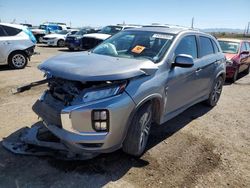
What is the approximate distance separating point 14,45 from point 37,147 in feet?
23.9

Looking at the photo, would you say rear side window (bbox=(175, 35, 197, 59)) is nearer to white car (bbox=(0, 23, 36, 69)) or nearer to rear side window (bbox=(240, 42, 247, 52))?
rear side window (bbox=(240, 42, 247, 52))

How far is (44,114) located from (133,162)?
1.39m

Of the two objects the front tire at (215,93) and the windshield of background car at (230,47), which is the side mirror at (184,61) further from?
the windshield of background car at (230,47)

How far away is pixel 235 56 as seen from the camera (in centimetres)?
1030

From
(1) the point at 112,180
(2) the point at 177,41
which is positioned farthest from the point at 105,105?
(2) the point at 177,41

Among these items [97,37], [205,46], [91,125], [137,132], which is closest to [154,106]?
[137,132]

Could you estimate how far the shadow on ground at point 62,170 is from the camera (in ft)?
11.0

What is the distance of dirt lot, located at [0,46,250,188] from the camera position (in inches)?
137

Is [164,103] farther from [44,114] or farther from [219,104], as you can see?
[219,104]

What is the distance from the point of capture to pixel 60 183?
3.34 meters

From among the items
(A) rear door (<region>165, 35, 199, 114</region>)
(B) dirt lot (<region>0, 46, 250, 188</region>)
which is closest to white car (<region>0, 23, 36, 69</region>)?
(B) dirt lot (<region>0, 46, 250, 188</region>)

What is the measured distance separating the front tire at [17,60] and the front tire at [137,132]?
8.05 meters

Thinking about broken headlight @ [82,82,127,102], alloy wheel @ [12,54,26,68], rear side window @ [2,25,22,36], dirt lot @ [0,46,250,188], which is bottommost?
dirt lot @ [0,46,250,188]

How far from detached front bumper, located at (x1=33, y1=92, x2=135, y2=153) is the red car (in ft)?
24.3
